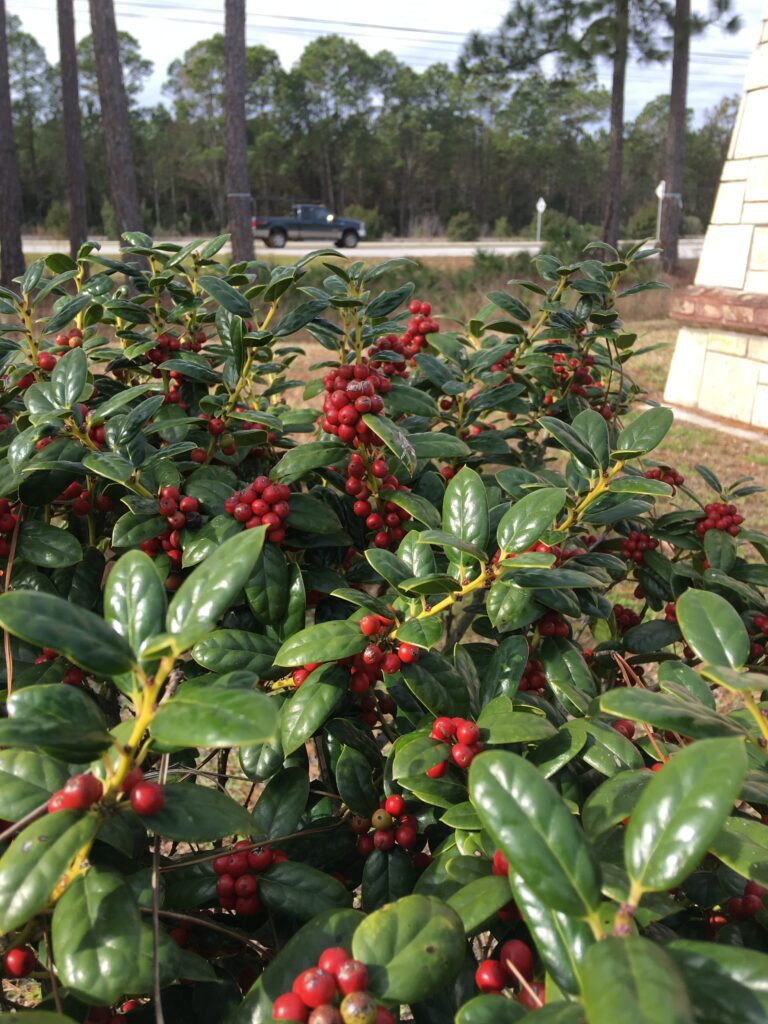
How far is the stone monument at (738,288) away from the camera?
264 inches

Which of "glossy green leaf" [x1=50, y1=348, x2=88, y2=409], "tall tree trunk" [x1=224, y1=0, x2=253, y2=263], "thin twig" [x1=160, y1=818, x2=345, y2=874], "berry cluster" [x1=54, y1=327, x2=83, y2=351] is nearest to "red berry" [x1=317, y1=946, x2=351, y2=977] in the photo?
"thin twig" [x1=160, y1=818, x2=345, y2=874]

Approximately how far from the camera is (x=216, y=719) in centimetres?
68

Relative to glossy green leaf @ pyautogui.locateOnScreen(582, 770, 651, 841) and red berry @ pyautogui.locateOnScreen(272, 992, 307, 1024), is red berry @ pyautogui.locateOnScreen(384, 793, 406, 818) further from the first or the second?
red berry @ pyautogui.locateOnScreen(272, 992, 307, 1024)

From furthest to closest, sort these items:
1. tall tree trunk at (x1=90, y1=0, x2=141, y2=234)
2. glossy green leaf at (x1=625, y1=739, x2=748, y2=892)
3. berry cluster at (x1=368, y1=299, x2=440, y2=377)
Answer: tall tree trunk at (x1=90, y1=0, x2=141, y2=234)
berry cluster at (x1=368, y1=299, x2=440, y2=377)
glossy green leaf at (x1=625, y1=739, x2=748, y2=892)

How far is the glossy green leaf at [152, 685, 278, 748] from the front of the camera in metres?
0.65

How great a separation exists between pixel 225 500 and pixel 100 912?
668mm

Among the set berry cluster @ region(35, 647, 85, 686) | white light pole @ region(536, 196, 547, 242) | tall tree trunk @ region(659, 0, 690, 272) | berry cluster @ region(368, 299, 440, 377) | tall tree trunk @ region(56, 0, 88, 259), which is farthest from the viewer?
white light pole @ region(536, 196, 547, 242)

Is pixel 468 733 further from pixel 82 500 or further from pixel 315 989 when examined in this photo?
pixel 82 500

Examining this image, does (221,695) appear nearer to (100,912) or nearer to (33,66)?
(100,912)

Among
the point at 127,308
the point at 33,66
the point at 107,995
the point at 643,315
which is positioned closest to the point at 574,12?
the point at 643,315

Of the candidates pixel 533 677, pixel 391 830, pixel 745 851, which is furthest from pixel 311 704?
pixel 745 851

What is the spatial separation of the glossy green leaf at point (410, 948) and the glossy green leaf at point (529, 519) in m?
0.46

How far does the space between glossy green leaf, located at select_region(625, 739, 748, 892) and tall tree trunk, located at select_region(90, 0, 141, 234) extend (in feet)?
42.7

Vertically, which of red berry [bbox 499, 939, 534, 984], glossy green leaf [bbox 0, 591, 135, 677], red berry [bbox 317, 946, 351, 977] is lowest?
red berry [bbox 499, 939, 534, 984]
